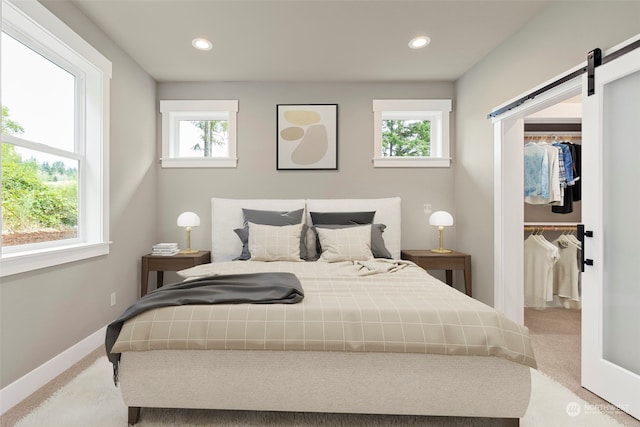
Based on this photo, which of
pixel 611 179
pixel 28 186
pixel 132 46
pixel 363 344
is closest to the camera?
pixel 363 344

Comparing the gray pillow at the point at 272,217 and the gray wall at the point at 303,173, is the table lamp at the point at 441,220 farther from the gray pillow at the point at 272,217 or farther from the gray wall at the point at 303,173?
the gray pillow at the point at 272,217

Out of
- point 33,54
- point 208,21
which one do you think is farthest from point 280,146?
point 33,54

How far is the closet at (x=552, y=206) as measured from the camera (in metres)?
3.51

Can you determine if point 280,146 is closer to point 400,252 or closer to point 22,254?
point 400,252

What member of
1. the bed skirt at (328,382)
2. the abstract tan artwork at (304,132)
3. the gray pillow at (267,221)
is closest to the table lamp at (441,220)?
the abstract tan artwork at (304,132)

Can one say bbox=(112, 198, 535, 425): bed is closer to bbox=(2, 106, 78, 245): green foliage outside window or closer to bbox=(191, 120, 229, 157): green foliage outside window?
bbox=(2, 106, 78, 245): green foliage outside window

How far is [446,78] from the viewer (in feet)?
13.1

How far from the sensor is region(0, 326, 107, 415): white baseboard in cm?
197

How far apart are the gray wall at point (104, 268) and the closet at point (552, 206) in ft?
13.1

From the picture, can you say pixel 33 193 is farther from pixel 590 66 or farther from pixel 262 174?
pixel 590 66

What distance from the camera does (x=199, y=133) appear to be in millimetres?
4246

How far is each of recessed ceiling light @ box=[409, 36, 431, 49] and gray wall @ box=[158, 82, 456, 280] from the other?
0.89 meters

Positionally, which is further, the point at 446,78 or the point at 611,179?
the point at 446,78

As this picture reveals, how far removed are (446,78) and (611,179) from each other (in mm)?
2403
